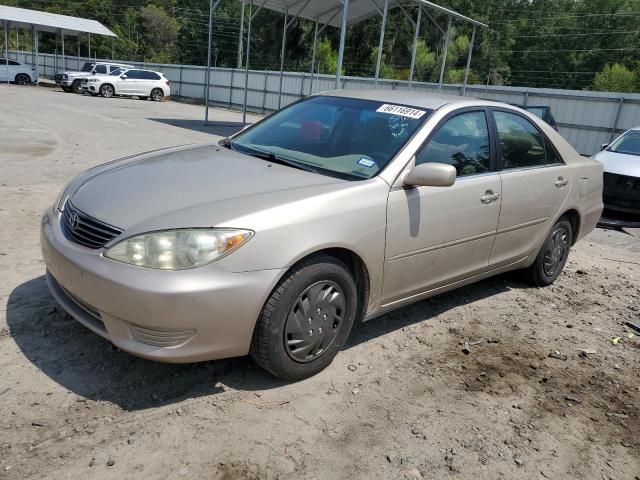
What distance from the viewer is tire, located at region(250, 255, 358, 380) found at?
9.43 ft

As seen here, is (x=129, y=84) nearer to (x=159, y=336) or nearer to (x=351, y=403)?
(x=159, y=336)

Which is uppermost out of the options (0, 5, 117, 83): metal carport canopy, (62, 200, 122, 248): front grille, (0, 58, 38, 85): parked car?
(0, 5, 117, 83): metal carport canopy

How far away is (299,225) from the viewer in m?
2.88

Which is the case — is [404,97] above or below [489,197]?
above

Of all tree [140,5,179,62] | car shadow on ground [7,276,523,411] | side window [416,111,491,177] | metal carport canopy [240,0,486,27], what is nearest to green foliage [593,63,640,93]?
metal carport canopy [240,0,486,27]

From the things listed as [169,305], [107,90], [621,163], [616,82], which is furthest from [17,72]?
[616,82]

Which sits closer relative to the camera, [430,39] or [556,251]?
[556,251]

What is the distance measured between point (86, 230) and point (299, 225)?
1.12 meters

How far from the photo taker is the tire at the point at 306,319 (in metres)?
2.87

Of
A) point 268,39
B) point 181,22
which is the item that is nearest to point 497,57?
point 268,39

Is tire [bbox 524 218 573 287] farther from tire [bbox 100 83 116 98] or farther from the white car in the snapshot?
tire [bbox 100 83 116 98]

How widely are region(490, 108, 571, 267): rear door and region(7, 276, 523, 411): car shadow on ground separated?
152 centimetres

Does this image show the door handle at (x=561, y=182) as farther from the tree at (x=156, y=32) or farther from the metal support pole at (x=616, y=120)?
the tree at (x=156, y=32)

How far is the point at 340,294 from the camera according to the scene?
10.5 ft
